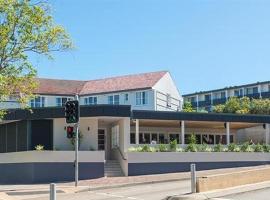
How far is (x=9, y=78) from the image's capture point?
60.2 feet

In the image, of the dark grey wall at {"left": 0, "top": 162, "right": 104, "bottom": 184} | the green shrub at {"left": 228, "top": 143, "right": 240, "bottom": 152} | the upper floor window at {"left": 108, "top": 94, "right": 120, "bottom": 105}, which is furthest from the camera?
the upper floor window at {"left": 108, "top": 94, "right": 120, "bottom": 105}

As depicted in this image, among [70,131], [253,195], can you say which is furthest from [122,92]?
[253,195]

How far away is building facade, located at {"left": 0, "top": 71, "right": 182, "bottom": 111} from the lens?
59688 millimetres

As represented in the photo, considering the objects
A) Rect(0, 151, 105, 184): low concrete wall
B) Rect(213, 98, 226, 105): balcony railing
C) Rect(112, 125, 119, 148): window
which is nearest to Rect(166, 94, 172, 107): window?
Rect(112, 125, 119, 148): window

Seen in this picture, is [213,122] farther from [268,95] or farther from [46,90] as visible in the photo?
[268,95]

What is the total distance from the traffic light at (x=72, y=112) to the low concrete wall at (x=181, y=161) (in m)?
8.68

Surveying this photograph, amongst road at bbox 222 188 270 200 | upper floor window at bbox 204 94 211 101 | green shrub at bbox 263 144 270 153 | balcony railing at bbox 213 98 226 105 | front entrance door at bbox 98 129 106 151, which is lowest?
road at bbox 222 188 270 200

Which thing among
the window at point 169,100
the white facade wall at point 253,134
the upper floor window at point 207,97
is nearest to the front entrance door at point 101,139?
the white facade wall at point 253,134

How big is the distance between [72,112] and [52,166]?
704 cm

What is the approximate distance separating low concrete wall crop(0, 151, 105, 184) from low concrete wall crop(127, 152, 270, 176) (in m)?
2.40

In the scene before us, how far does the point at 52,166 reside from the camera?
34.9 m

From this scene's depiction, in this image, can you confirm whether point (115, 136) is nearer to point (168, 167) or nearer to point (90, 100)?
point (168, 167)

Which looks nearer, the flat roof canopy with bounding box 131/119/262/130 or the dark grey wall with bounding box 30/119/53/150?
the dark grey wall with bounding box 30/119/53/150

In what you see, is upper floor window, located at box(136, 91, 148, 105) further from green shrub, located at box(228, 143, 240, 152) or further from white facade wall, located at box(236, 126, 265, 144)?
green shrub, located at box(228, 143, 240, 152)
